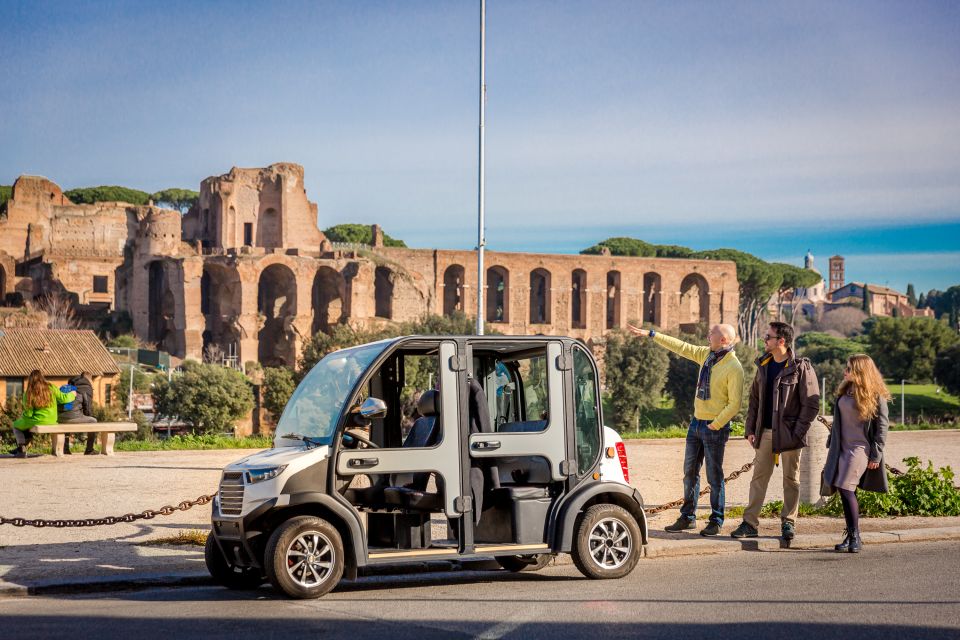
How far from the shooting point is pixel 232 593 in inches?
323

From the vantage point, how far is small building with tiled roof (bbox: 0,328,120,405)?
50.2 meters

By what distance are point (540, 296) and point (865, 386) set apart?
91.0 metres

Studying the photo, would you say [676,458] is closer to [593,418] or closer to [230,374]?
[593,418]

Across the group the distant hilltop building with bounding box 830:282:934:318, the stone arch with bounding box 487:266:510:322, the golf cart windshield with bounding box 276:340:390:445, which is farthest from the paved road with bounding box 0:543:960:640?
the distant hilltop building with bounding box 830:282:934:318

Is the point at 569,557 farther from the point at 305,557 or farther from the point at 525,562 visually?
the point at 305,557

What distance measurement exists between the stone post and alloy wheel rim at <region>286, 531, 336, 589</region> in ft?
20.8

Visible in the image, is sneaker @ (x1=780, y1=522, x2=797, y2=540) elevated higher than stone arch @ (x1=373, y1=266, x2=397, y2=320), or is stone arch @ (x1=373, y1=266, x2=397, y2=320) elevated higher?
stone arch @ (x1=373, y1=266, x2=397, y2=320)

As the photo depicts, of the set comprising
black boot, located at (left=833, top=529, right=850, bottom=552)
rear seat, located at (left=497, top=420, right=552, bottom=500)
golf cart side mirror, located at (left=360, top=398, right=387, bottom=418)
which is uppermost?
golf cart side mirror, located at (left=360, top=398, right=387, bottom=418)

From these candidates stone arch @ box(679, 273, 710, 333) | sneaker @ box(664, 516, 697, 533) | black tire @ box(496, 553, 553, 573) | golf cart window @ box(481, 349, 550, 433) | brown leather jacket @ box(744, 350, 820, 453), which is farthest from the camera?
stone arch @ box(679, 273, 710, 333)

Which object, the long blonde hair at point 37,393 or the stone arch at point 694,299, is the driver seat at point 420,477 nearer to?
the long blonde hair at point 37,393

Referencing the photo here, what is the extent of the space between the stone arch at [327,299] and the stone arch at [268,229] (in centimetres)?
532

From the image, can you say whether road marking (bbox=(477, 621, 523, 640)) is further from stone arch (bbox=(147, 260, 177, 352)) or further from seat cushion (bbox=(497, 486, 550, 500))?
stone arch (bbox=(147, 260, 177, 352))

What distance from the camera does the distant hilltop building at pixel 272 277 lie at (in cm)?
8394

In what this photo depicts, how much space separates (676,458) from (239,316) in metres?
65.5
